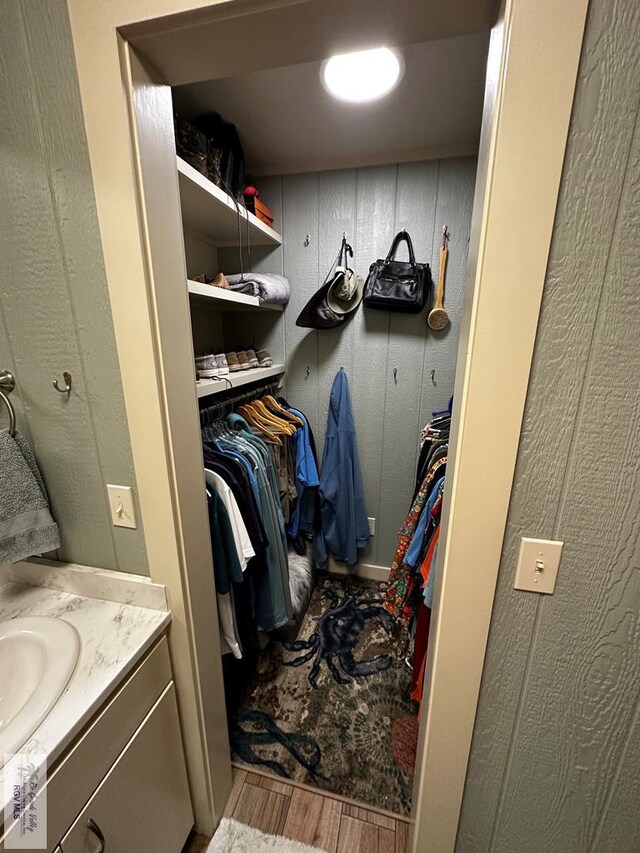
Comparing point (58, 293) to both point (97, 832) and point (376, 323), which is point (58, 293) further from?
point (376, 323)

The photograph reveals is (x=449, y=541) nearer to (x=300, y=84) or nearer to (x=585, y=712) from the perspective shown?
(x=585, y=712)

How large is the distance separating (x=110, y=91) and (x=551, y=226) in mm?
818

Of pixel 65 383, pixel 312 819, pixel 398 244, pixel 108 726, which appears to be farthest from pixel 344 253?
pixel 312 819

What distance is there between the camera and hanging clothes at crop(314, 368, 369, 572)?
6.31 feet

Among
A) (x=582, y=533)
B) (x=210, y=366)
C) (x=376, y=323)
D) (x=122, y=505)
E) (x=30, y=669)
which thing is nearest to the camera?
(x=582, y=533)

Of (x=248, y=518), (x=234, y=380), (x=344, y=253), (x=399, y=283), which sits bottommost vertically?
(x=248, y=518)

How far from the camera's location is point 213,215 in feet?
4.50

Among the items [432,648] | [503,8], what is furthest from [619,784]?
[503,8]

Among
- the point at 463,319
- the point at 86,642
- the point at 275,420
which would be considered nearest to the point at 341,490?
the point at 275,420

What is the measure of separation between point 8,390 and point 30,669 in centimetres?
65

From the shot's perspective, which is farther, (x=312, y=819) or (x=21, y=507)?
(x=312, y=819)

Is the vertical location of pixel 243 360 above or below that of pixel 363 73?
below

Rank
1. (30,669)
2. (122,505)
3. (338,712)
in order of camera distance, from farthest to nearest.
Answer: (338,712) < (122,505) < (30,669)

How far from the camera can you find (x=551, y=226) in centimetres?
51
